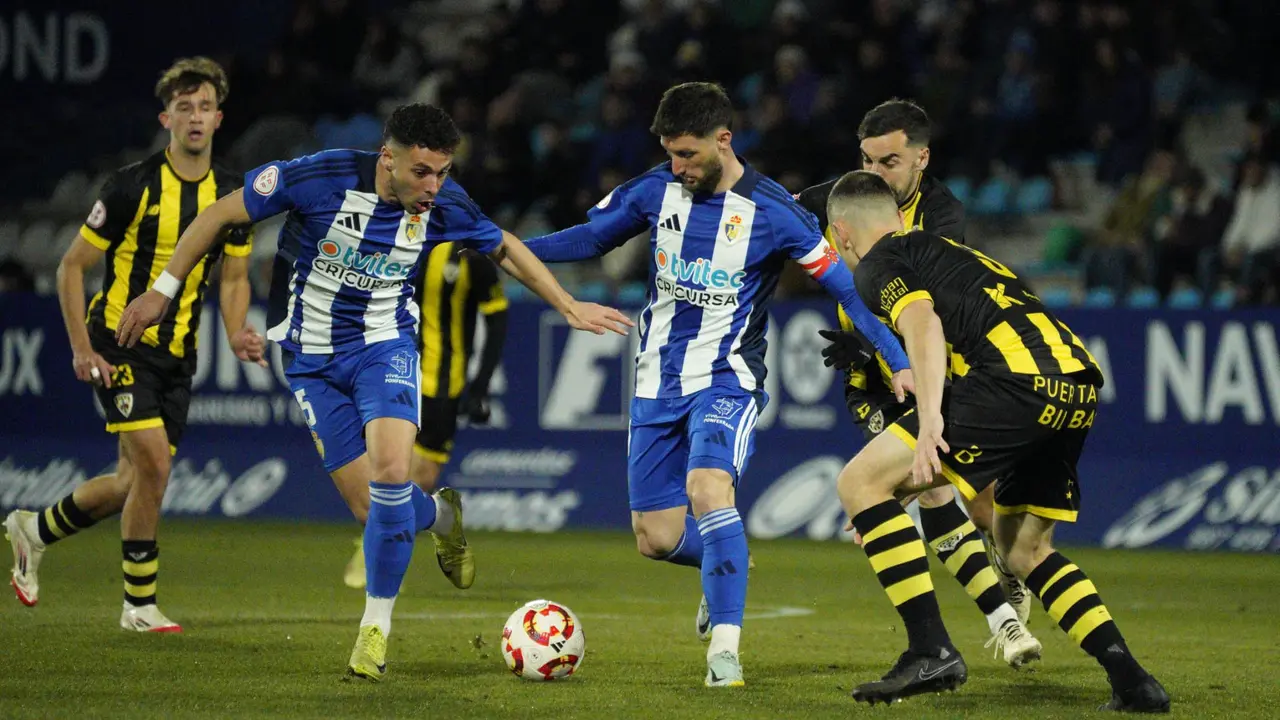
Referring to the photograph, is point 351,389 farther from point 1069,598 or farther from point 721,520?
point 1069,598

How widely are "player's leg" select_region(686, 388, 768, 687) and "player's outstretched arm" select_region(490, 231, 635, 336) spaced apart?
1.70ft

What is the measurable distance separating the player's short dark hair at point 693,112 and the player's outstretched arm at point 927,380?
1.37 m

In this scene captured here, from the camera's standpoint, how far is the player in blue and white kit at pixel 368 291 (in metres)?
6.87

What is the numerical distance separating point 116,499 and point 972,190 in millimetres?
10369

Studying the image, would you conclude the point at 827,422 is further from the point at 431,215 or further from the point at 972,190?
the point at 431,215

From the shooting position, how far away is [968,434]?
615cm

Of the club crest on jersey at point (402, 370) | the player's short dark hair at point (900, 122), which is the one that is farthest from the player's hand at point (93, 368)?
the player's short dark hair at point (900, 122)

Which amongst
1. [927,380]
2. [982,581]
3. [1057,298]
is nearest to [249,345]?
[927,380]

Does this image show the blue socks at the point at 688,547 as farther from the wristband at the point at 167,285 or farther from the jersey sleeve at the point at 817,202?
the wristband at the point at 167,285

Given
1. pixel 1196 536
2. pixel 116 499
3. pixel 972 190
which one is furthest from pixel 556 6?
pixel 116 499

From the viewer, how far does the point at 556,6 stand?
19.5 m

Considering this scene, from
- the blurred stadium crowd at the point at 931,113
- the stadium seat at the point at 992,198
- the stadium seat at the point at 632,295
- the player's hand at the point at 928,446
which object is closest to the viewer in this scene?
the player's hand at the point at 928,446

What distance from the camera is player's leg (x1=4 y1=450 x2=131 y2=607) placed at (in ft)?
28.3

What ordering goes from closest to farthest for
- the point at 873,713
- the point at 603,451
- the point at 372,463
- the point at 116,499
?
the point at 873,713 < the point at 372,463 < the point at 116,499 < the point at 603,451
